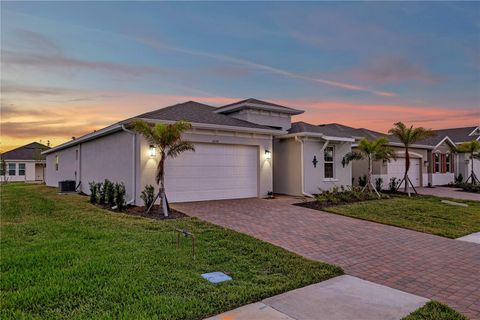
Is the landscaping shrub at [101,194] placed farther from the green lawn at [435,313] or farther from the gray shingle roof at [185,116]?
the green lawn at [435,313]

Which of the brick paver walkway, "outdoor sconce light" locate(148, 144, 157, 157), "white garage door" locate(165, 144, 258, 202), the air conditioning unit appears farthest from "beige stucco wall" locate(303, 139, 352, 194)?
the air conditioning unit

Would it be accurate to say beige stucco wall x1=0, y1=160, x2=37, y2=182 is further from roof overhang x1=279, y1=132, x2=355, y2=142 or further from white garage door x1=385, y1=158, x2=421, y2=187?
white garage door x1=385, y1=158, x2=421, y2=187

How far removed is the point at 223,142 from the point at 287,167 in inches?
166

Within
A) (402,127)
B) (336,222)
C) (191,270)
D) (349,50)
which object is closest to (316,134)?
(349,50)

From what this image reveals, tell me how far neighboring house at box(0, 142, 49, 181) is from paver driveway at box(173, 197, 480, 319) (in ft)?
117

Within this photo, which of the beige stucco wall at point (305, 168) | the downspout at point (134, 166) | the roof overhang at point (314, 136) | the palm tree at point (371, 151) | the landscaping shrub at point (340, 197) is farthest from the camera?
the palm tree at point (371, 151)

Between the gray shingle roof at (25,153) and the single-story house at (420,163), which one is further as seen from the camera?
the gray shingle roof at (25,153)

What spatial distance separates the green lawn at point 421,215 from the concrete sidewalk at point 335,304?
4.99 meters

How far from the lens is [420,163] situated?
22406mm

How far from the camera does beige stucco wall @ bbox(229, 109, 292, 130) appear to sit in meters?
16.0

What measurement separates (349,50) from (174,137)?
8.77m

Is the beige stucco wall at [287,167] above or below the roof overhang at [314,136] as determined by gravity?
below

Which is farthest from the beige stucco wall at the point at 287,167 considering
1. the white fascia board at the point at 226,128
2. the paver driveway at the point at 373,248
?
the paver driveway at the point at 373,248

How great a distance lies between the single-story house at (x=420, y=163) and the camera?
1986 centimetres
